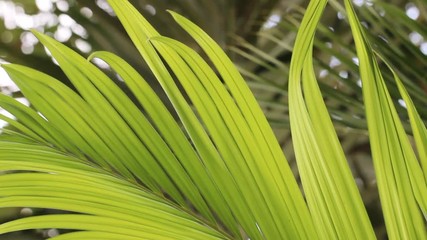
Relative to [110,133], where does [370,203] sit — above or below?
below

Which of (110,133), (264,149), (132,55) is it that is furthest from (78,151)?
(132,55)

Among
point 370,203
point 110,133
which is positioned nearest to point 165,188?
point 110,133

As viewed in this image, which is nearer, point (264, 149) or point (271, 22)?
point (264, 149)

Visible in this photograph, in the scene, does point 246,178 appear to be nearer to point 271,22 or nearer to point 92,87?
point 92,87

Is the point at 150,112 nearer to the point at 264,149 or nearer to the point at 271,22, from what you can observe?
the point at 264,149

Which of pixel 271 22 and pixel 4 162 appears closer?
pixel 4 162

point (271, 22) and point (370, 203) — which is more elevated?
point (271, 22)

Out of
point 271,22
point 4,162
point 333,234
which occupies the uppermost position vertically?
point 271,22

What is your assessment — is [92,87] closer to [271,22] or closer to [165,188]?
[165,188]
